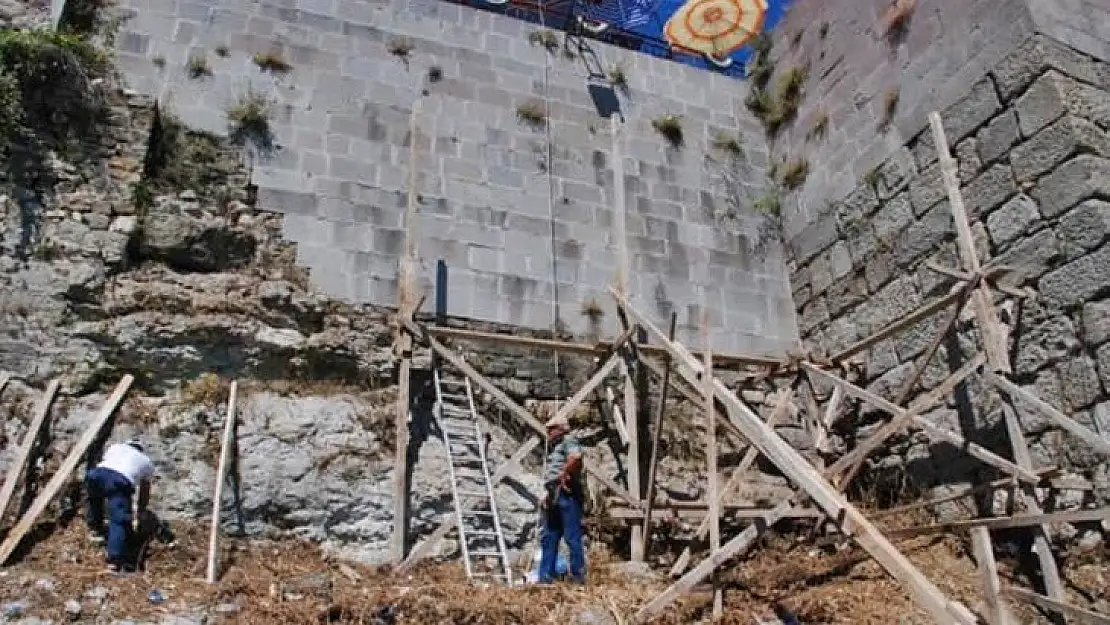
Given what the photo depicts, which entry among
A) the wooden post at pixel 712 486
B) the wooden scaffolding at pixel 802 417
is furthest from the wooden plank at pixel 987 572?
the wooden post at pixel 712 486

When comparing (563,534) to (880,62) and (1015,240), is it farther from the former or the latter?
(880,62)

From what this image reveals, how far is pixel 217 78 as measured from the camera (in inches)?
354

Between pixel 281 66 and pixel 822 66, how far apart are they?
5.97m

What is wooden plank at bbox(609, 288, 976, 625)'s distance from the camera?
13.5 ft

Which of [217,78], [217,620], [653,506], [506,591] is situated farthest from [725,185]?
[217,620]

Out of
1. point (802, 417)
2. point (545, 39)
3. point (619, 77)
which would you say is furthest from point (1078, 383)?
point (545, 39)

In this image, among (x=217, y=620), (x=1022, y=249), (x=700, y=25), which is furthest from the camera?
(x=700, y=25)

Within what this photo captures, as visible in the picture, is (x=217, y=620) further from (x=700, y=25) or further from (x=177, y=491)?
(x=700, y=25)

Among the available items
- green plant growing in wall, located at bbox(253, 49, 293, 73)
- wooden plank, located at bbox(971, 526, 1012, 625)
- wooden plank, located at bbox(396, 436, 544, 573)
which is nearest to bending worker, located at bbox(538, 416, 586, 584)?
wooden plank, located at bbox(396, 436, 544, 573)

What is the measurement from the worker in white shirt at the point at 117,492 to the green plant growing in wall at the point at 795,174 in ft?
24.0

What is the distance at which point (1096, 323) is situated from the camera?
6.74 metres

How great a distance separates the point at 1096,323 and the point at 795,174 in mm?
4363

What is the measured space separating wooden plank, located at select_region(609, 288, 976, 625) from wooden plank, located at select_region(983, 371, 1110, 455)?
1859 millimetres

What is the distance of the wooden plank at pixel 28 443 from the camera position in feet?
20.0
